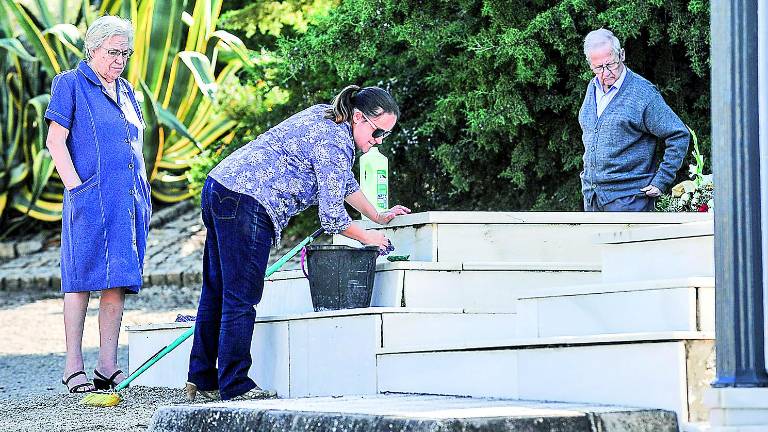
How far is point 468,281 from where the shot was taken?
5324 millimetres

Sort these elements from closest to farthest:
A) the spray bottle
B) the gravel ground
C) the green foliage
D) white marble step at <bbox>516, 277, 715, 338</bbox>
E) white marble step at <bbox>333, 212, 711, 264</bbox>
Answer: white marble step at <bbox>516, 277, 715, 338</bbox> < the gravel ground < white marble step at <bbox>333, 212, 711, 264</bbox> < the spray bottle < the green foliage

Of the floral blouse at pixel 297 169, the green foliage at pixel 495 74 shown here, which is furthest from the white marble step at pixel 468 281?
the green foliage at pixel 495 74

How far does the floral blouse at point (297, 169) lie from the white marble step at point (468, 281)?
1.27 ft

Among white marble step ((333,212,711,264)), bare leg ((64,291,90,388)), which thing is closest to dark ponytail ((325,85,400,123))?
white marble step ((333,212,711,264))

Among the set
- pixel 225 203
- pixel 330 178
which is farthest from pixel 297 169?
pixel 225 203

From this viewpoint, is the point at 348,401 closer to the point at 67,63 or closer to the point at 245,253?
the point at 245,253

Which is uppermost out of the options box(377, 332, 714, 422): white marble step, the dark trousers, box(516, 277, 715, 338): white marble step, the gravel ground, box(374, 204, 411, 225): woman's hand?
the dark trousers

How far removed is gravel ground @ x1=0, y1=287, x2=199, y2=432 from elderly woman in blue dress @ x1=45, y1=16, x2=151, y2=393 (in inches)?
11.4

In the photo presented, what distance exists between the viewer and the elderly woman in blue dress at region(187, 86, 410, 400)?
16.2 feet

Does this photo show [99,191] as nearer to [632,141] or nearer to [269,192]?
[269,192]

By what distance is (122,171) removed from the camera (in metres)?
5.51

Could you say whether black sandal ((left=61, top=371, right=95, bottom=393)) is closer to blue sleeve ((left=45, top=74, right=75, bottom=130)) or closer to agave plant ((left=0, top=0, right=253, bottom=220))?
blue sleeve ((left=45, top=74, right=75, bottom=130))

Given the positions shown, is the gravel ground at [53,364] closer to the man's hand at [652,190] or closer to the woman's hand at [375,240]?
the woman's hand at [375,240]

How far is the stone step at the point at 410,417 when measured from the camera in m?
3.44
